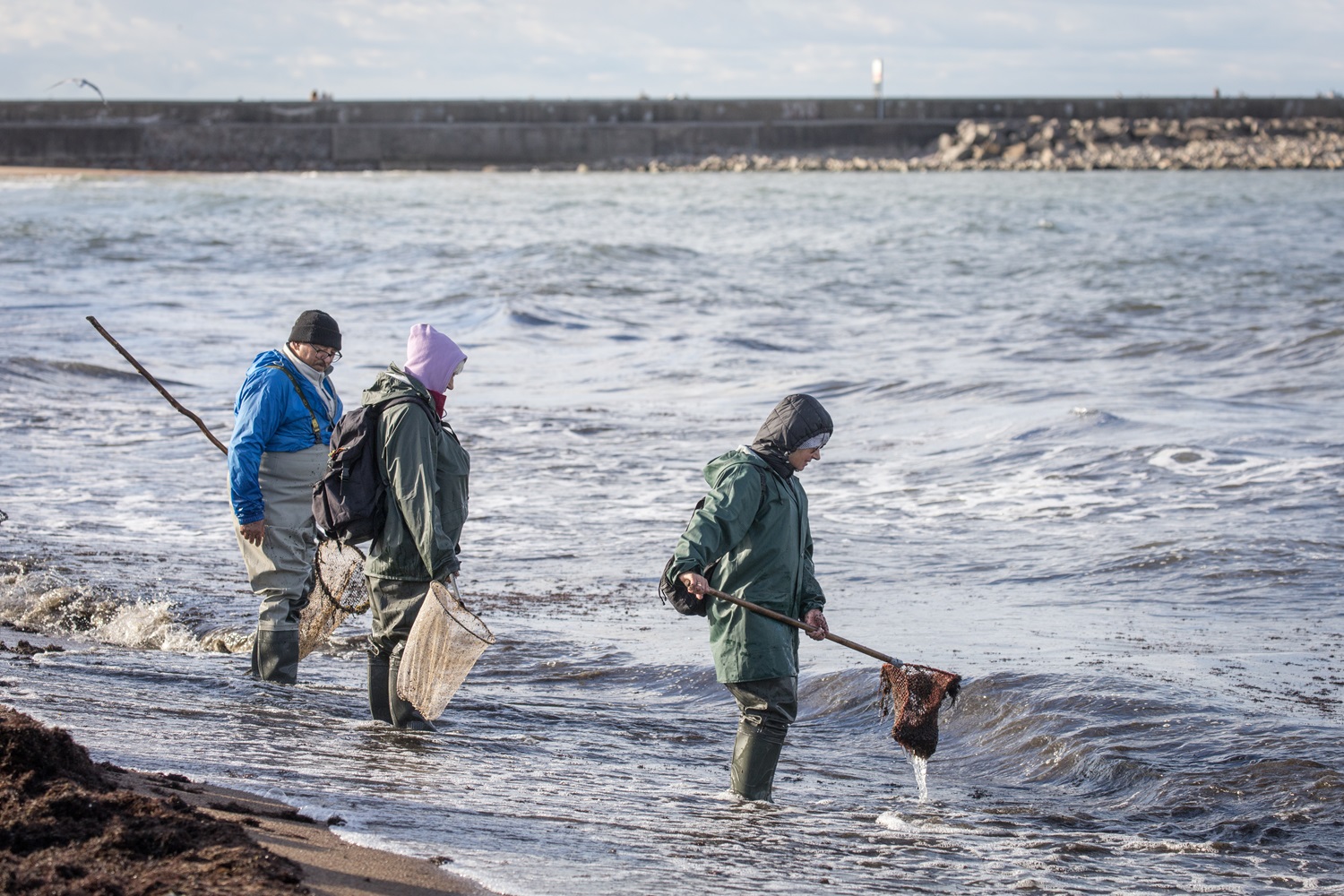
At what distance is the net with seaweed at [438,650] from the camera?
4961mm

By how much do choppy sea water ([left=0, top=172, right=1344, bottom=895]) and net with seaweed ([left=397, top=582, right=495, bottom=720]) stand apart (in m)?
0.20

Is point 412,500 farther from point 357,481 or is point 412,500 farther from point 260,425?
point 260,425

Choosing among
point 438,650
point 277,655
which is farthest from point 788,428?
point 277,655

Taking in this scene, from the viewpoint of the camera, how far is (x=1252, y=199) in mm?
49125

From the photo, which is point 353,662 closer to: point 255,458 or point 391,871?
point 255,458

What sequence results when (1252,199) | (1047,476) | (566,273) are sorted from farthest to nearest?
(1252,199), (566,273), (1047,476)

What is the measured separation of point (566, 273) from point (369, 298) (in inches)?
175

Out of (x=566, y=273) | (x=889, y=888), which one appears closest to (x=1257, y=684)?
(x=889, y=888)

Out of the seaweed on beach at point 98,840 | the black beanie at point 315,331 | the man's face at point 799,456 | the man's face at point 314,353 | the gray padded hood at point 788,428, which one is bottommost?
the seaweed on beach at point 98,840

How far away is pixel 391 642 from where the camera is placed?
5.24 metres

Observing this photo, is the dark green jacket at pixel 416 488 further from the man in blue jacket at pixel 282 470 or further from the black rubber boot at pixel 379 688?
the man in blue jacket at pixel 282 470

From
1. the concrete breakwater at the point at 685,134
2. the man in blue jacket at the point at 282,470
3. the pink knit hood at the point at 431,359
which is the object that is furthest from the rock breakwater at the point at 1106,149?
the pink knit hood at the point at 431,359

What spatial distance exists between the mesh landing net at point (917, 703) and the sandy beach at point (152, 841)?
6.35ft

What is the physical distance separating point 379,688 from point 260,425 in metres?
1.11
